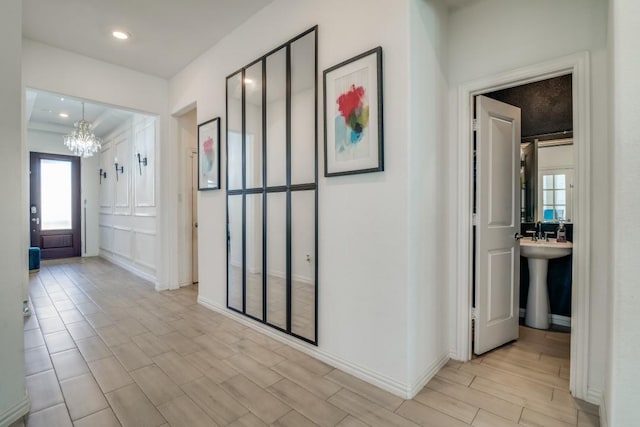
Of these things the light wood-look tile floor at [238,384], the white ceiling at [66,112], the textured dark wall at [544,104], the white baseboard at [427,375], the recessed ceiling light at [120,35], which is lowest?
the light wood-look tile floor at [238,384]

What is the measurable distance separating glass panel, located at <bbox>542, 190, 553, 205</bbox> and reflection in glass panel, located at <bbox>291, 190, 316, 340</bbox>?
8.74 ft

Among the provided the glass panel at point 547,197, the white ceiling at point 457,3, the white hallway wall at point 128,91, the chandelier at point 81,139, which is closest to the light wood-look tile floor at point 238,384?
the glass panel at point 547,197

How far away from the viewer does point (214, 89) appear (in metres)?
3.56

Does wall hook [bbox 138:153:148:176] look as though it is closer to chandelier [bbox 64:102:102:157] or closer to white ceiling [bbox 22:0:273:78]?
chandelier [bbox 64:102:102:157]

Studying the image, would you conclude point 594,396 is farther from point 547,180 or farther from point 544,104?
point 544,104

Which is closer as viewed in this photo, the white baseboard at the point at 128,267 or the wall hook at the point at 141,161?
the white baseboard at the point at 128,267

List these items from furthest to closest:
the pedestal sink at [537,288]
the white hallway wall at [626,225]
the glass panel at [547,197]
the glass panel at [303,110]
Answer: the glass panel at [547,197], the pedestal sink at [537,288], the glass panel at [303,110], the white hallway wall at [626,225]

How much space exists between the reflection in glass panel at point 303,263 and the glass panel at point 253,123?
0.62 meters

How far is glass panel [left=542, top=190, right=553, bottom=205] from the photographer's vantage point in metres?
3.28

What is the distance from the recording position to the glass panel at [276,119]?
8.81ft

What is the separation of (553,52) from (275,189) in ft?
7.37

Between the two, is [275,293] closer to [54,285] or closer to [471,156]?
[471,156]

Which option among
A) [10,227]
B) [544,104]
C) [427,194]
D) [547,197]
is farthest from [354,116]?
[547,197]

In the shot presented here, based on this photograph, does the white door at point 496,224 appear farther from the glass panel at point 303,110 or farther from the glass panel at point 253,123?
the glass panel at point 253,123
